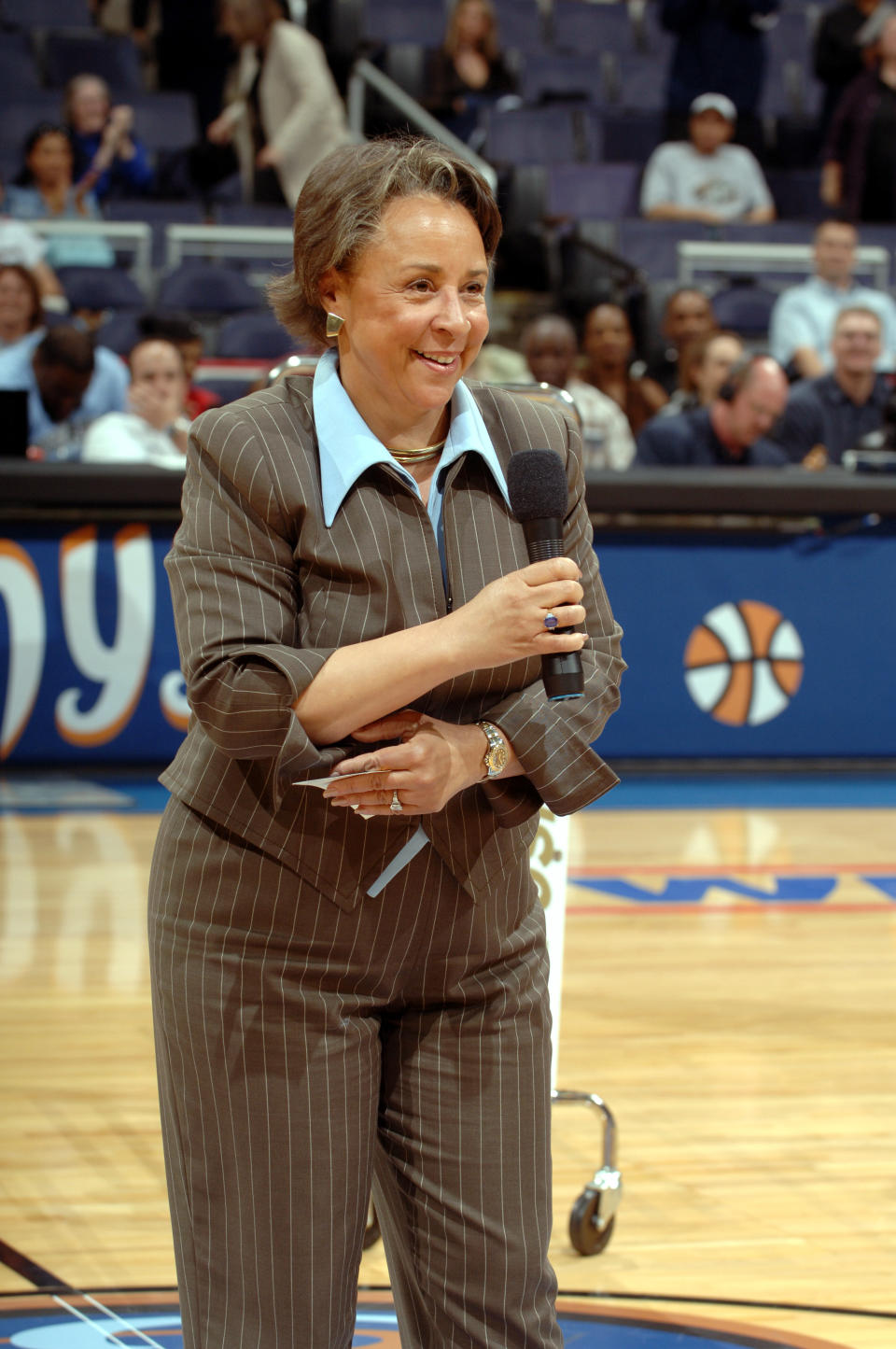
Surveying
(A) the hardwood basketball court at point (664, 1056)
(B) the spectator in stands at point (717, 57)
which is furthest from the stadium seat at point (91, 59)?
(A) the hardwood basketball court at point (664, 1056)

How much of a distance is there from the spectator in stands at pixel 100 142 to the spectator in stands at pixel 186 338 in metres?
2.22

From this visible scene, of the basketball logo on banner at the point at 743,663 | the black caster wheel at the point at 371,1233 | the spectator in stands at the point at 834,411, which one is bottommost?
the basketball logo on banner at the point at 743,663

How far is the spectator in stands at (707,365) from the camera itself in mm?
6812

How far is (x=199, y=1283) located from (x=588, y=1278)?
3.99 feet

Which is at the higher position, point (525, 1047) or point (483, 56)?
point (483, 56)

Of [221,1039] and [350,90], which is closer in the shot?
[221,1039]

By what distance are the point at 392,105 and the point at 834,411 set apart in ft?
11.8

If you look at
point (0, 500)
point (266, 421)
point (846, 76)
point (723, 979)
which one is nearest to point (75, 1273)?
point (266, 421)

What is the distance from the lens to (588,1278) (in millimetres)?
2648

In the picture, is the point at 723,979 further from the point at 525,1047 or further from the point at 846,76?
the point at 846,76

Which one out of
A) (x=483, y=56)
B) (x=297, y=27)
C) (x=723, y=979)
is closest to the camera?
(x=723, y=979)

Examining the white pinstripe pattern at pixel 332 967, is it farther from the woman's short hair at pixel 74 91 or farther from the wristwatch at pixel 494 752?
the woman's short hair at pixel 74 91

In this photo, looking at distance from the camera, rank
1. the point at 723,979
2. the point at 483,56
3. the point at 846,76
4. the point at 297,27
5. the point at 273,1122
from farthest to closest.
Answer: the point at 846,76
the point at 483,56
the point at 297,27
the point at 723,979
the point at 273,1122

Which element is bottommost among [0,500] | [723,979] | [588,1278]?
[723,979]
